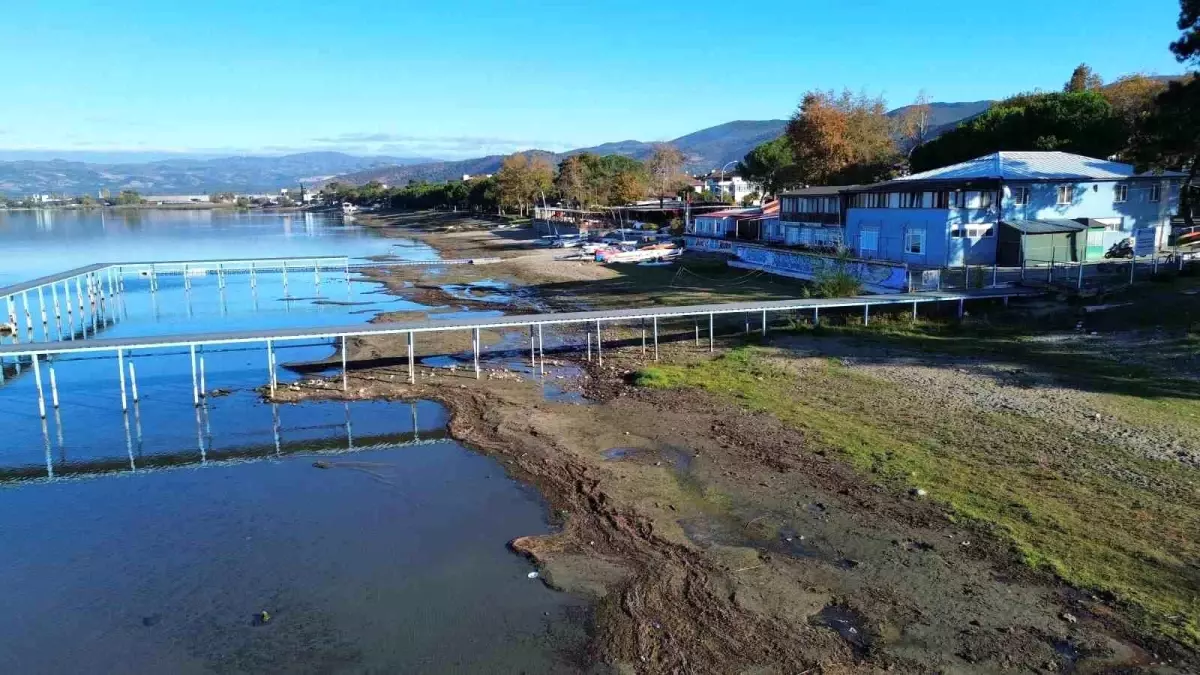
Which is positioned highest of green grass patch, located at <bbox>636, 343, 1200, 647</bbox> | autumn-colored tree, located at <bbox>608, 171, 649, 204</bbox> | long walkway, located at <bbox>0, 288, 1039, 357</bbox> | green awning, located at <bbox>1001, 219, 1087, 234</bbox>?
autumn-colored tree, located at <bbox>608, 171, 649, 204</bbox>

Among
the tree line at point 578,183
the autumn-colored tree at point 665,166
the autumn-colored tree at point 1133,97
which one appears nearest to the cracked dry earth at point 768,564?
the autumn-colored tree at point 1133,97

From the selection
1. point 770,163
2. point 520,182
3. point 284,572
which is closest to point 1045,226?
point 284,572

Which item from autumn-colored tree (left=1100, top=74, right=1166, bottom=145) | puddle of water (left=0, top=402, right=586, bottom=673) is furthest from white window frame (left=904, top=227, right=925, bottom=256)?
puddle of water (left=0, top=402, right=586, bottom=673)

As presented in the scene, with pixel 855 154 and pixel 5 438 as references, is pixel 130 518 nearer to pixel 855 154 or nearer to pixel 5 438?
pixel 5 438

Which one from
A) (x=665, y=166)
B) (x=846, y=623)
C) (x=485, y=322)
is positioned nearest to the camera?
(x=846, y=623)

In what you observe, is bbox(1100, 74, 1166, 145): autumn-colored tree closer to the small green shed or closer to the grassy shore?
the small green shed

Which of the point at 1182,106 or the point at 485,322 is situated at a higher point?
the point at 1182,106

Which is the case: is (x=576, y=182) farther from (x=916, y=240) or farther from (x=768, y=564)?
(x=768, y=564)
